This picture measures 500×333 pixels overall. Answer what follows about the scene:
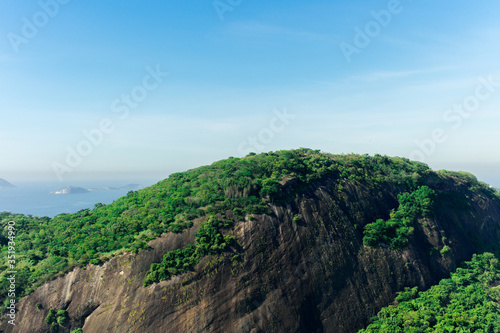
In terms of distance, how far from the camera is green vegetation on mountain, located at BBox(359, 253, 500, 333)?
28984 mm

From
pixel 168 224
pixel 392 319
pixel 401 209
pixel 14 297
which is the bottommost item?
pixel 392 319

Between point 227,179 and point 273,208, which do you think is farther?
point 227,179

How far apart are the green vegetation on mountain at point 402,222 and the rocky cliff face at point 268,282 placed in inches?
50.9

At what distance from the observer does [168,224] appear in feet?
114

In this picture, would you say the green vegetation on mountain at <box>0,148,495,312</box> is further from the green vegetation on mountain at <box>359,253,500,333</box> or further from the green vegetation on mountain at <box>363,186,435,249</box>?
the green vegetation on mountain at <box>359,253,500,333</box>

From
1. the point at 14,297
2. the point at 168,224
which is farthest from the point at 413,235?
the point at 14,297

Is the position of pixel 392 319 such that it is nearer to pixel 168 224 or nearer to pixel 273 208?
pixel 273 208

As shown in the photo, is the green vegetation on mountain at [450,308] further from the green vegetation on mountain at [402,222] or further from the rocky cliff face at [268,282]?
the green vegetation on mountain at [402,222]

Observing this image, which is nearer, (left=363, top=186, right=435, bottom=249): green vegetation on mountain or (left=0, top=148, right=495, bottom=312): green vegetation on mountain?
(left=0, top=148, right=495, bottom=312): green vegetation on mountain

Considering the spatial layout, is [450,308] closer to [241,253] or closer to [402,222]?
[402,222]

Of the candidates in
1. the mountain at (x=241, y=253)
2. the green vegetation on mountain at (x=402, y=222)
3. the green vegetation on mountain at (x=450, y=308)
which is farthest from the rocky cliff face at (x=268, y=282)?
the green vegetation on mountain at (x=450, y=308)

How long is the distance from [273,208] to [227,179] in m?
8.21

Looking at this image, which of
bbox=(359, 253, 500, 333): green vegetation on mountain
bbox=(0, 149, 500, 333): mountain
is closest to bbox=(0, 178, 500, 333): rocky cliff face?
bbox=(0, 149, 500, 333): mountain

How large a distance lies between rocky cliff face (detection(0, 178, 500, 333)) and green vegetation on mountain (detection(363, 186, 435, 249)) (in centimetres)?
129
